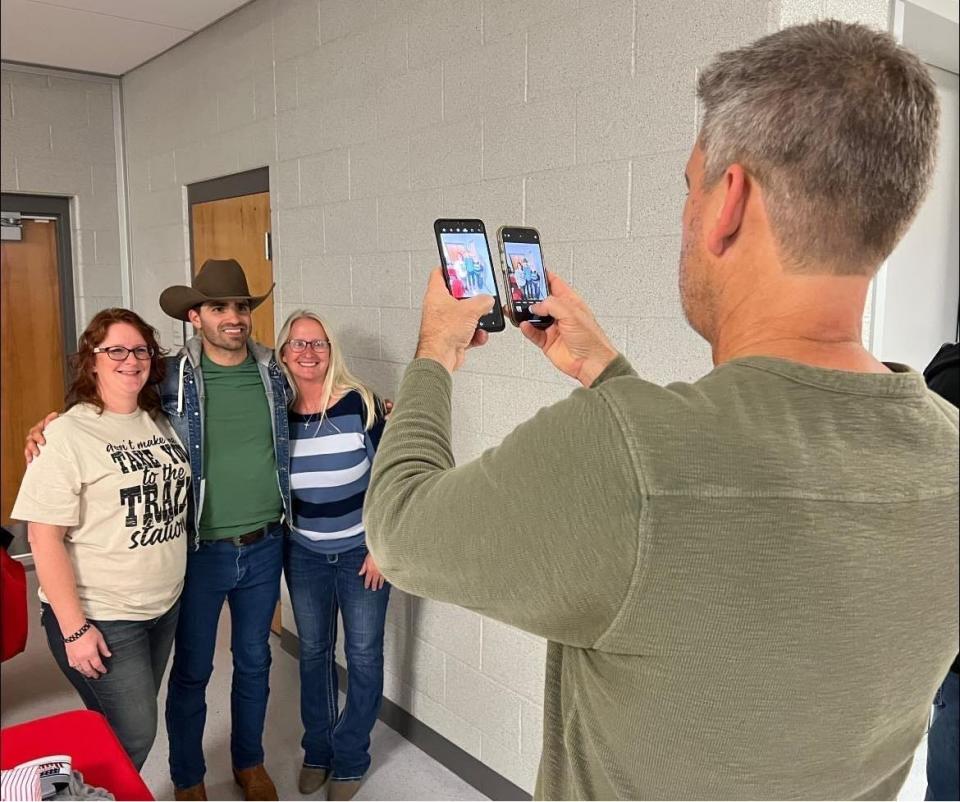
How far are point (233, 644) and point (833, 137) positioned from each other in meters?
2.38

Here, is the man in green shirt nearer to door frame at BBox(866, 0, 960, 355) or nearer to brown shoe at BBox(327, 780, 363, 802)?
door frame at BBox(866, 0, 960, 355)

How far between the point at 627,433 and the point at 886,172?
1.00 ft

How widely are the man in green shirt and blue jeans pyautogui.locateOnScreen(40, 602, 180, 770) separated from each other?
1677 mm

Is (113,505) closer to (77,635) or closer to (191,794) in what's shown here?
(77,635)

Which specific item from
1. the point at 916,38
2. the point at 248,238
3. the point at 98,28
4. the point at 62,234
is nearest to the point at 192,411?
the point at 248,238

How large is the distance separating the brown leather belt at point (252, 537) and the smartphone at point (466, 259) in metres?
1.46

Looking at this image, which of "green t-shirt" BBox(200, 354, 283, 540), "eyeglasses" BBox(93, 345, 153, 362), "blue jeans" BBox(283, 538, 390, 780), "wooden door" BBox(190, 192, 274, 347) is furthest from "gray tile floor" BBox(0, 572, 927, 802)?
"wooden door" BBox(190, 192, 274, 347)

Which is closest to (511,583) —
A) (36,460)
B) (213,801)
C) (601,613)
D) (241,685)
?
(601,613)

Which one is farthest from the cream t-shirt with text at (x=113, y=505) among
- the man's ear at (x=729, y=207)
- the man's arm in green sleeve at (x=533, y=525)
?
the man's ear at (x=729, y=207)

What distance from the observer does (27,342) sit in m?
4.75

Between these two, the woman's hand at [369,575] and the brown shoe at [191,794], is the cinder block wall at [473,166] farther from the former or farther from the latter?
the brown shoe at [191,794]

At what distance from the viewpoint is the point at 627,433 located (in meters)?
0.60

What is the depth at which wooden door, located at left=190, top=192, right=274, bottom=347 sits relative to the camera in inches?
138

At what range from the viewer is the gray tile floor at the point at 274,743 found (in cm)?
252
